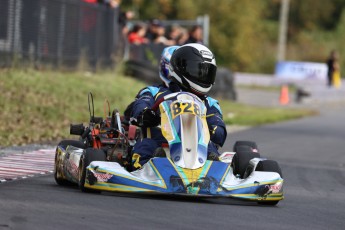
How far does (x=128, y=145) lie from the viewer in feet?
32.2

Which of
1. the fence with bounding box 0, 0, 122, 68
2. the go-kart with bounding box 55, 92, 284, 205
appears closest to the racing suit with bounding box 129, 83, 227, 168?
the go-kart with bounding box 55, 92, 284, 205

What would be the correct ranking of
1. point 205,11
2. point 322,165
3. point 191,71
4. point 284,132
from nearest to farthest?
point 191,71 → point 322,165 → point 284,132 → point 205,11

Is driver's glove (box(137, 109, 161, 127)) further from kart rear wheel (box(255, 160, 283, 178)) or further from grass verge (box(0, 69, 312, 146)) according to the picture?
grass verge (box(0, 69, 312, 146))

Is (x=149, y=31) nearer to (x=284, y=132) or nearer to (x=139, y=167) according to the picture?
(x=284, y=132)

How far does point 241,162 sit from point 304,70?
40.4 m

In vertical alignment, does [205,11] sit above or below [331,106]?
above

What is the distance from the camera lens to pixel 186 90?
9.91 metres

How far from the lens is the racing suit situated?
9.37m

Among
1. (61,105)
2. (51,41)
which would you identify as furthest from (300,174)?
(51,41)

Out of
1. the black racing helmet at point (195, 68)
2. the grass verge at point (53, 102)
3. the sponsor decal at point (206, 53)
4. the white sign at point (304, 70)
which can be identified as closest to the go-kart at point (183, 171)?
the black racing helmet at point (195, 68)

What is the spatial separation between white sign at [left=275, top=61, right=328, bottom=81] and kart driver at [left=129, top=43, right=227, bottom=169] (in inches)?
1552

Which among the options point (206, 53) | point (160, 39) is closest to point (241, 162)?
point (206, 53)

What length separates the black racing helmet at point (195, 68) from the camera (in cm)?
978

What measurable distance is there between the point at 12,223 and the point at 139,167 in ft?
7.99
